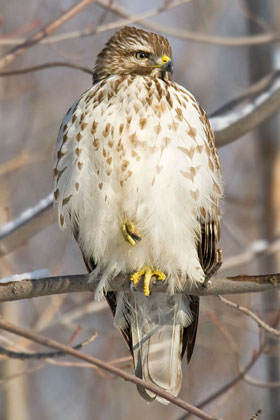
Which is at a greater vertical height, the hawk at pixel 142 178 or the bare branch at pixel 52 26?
the bare branch at pixel 52 26

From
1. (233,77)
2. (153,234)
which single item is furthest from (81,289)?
(233,77)

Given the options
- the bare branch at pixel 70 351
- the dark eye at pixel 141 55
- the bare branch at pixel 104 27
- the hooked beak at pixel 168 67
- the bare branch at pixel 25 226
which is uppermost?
the bare branch at pixel 104 27

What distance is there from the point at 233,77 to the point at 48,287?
735 cm

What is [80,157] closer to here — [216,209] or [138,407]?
[216,209]

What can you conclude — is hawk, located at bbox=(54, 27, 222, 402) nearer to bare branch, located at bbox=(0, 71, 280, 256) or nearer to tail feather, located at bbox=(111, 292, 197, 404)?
tail feather, located at bbox=(111, 292, 197, 404)

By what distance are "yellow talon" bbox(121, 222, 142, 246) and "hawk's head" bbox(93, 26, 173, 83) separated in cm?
83

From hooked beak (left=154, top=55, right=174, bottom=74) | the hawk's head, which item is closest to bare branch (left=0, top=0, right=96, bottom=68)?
the hawk's head

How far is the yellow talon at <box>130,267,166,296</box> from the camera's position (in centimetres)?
407

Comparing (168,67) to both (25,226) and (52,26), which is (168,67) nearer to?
(52,26)

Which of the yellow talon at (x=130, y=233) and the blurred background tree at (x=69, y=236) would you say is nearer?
the yellow talon at (x=130, y=233)

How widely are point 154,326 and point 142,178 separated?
40.9 inches

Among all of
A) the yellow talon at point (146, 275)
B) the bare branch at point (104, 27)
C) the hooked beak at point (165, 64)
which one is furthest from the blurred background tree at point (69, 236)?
the yellow talon at point (146, 275)

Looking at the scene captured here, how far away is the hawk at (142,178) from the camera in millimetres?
3857

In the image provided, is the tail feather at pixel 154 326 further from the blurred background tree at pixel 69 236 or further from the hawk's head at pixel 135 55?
the hawk's head at pixel 135 55
